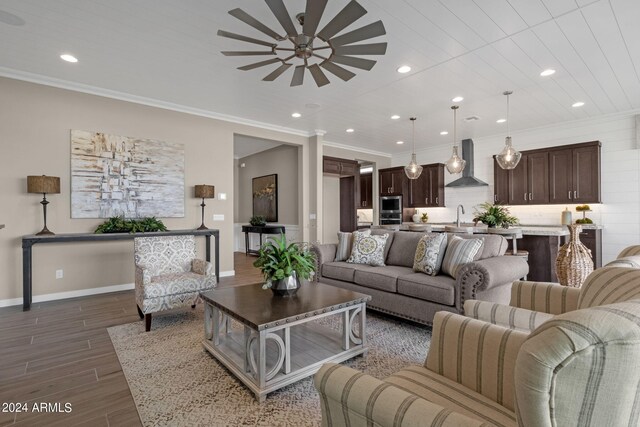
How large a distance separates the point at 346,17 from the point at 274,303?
7.04 feet

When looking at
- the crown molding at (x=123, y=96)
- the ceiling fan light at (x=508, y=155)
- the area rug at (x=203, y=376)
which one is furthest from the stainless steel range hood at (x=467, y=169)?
the area rug at (x=203, y=376)

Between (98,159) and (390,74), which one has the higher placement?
(390,74)

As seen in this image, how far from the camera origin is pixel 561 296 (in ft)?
6.25

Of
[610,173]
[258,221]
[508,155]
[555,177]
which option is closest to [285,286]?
[508,155]

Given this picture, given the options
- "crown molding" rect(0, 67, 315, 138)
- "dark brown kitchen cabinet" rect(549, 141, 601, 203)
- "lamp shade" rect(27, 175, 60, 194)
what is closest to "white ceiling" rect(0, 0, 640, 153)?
"crown molding" rect(0, 67, 315, 138)

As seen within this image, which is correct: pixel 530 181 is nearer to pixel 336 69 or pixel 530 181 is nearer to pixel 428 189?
pixel 428 189

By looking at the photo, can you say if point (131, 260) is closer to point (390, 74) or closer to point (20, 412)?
point (20, 412)

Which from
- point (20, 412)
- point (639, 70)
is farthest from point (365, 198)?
point (20, 412)

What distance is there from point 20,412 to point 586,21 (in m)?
5.16

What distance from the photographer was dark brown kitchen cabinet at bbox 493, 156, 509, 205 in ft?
21.9

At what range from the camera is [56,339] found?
9.46ft

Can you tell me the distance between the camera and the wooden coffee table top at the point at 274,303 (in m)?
2.06

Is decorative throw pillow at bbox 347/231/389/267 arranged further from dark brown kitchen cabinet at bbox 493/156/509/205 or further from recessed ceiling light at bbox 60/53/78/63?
dark brown kitchen cabinet at bbox 493/156/509/205

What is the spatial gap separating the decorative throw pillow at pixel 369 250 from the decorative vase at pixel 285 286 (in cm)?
154
